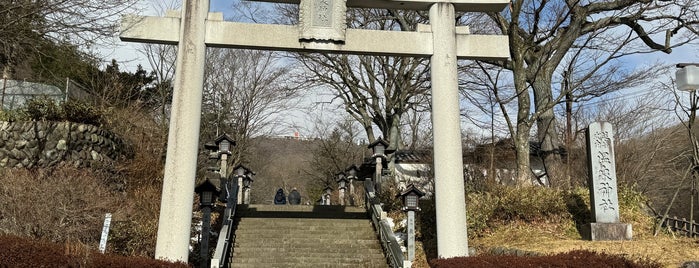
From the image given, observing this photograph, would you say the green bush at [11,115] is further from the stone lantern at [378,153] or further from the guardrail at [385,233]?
the stone lantern at [378,153]

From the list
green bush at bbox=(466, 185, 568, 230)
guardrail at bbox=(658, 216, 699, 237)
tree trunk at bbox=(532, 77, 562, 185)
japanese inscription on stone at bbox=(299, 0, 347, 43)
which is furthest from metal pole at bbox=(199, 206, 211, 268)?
tree trunk at bbox=(532, 77, 562, 185)

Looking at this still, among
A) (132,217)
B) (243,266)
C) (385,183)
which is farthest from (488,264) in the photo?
(385,183)

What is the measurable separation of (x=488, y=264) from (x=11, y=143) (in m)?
11.8

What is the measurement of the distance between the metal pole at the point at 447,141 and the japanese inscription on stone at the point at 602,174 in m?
3.62

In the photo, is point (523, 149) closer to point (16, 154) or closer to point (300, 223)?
point (300, 223)

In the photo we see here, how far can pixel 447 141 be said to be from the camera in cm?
953

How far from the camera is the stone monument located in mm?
10742

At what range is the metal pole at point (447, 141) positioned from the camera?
366 inches

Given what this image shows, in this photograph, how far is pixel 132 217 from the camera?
11391 mm

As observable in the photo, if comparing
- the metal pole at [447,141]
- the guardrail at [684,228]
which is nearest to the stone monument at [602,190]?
the guardrail at [684,228]

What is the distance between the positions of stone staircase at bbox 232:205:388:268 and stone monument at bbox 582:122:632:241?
461 cm

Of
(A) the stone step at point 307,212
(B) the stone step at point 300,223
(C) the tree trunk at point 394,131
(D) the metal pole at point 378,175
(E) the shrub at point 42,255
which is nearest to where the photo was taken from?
(E) the shrub at point 42,255

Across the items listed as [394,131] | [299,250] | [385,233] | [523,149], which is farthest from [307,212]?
[394,131]

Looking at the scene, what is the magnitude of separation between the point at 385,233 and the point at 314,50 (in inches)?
180
